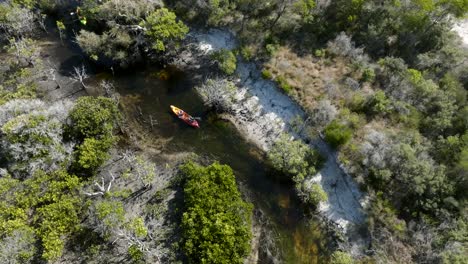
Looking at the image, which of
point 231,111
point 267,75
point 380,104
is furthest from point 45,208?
point 380,104

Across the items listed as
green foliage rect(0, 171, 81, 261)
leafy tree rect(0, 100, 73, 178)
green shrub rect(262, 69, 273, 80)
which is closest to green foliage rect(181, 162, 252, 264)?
green foliage rect(0, 171, 81, 261)

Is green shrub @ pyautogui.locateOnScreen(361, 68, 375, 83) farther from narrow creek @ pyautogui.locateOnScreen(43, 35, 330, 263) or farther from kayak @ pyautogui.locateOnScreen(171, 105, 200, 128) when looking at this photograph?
kayak @ pyautogui.locateOnScreen(171, 105, 200, 128)

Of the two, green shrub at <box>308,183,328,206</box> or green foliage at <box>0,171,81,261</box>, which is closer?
green foliage at <box>0,171,81,261</box>

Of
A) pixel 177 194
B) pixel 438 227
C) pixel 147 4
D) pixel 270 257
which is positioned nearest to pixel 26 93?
pixel 147 4

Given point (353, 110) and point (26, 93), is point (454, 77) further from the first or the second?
point (26, 93)

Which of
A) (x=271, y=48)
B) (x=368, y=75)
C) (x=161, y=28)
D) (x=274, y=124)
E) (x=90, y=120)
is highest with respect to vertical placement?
(x=368, y=75)

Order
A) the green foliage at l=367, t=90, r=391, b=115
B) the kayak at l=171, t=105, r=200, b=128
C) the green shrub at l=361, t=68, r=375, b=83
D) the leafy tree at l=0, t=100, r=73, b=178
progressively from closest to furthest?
the leafy tree at l=0, t=100, r=73, b=178
the green foliage at l=367, t=90, r=391, b=115
the green shrub at l=361, t=68, r=375, b=83
the kayak at l=171, t=105, r=200, b=128

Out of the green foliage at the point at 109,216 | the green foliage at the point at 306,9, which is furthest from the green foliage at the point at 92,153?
the green foliage at the point at 306,9

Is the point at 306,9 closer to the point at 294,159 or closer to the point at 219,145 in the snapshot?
the point at 294,159
